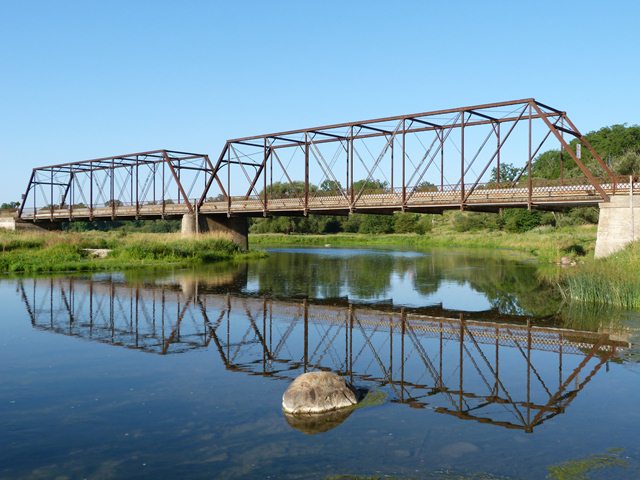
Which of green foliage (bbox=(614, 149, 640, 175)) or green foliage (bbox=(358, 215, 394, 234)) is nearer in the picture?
green foliage (bbox=(614, 149, 640, 175))

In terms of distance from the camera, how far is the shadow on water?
40.9 feet

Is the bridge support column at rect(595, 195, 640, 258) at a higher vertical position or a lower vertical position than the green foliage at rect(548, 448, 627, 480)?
higher

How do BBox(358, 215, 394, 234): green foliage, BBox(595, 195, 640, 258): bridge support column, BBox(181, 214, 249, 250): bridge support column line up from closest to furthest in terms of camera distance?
BBox(595, 195, 640, 258): bridge support column, BBox(181, 214, 249, 250): bridge support column, BBox(358, 215, 394, 234): green foliage

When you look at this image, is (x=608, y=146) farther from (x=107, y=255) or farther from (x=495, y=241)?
(x=107, y=255)

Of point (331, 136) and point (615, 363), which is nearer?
point (615, 363)

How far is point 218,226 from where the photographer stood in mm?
62281

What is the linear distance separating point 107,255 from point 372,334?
3394 centimetres

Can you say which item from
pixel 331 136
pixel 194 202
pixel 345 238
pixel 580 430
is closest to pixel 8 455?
pixel 580 430

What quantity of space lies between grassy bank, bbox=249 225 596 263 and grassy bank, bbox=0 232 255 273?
28.4 m

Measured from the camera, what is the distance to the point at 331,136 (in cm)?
5109

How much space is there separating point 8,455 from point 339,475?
4.84 metres

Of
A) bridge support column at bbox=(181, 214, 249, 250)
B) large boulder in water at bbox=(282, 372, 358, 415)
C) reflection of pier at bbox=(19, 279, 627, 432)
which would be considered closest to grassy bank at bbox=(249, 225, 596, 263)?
bridge support column at bbox=(181, 214, 249, 250)

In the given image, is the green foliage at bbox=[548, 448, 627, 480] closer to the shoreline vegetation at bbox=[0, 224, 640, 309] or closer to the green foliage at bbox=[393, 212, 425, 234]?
the shoreline vegetation at bbox=[0, 224, 640, 309]

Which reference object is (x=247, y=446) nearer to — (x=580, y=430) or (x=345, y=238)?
(x=580, y=430)
